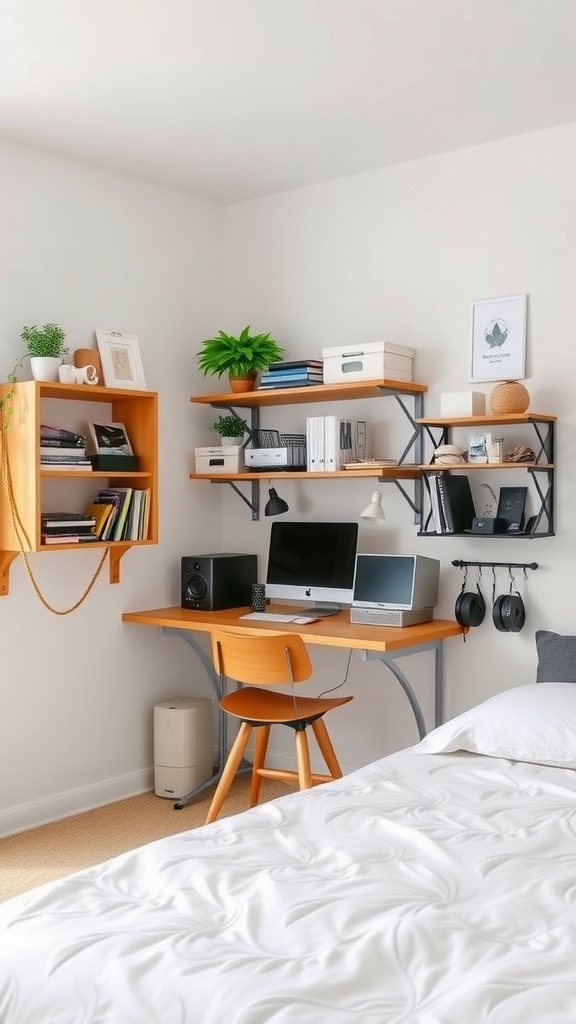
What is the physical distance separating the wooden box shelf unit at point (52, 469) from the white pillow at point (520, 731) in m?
1.68

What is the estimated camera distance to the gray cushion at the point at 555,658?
3.54 metres

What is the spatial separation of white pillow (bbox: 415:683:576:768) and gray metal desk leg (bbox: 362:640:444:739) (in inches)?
23.8

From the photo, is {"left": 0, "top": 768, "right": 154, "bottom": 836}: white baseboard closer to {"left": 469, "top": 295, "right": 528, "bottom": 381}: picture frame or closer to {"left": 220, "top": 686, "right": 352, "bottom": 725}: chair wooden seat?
{"left": 220, "top": 686, "right": 352, "bottom": 725}: chair wooden seat

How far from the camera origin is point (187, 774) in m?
4.49

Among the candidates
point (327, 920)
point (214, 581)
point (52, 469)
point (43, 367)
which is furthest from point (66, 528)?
point (327, 920)

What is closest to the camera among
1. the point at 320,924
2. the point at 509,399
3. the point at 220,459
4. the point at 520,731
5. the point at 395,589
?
the point at 320,924

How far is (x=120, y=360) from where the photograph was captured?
14.3 feet

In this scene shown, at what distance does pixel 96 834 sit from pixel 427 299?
2.56 metres

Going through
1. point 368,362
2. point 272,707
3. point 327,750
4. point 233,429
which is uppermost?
point 368,362

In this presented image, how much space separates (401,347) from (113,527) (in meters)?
1.39

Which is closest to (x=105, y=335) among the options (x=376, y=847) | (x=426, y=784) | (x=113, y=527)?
(x=113, y=527)

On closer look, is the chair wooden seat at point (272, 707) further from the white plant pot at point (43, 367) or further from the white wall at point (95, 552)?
the white plant pot at point (43, 367)

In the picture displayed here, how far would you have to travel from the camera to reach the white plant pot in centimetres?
396

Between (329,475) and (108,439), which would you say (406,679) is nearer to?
(329,475)
